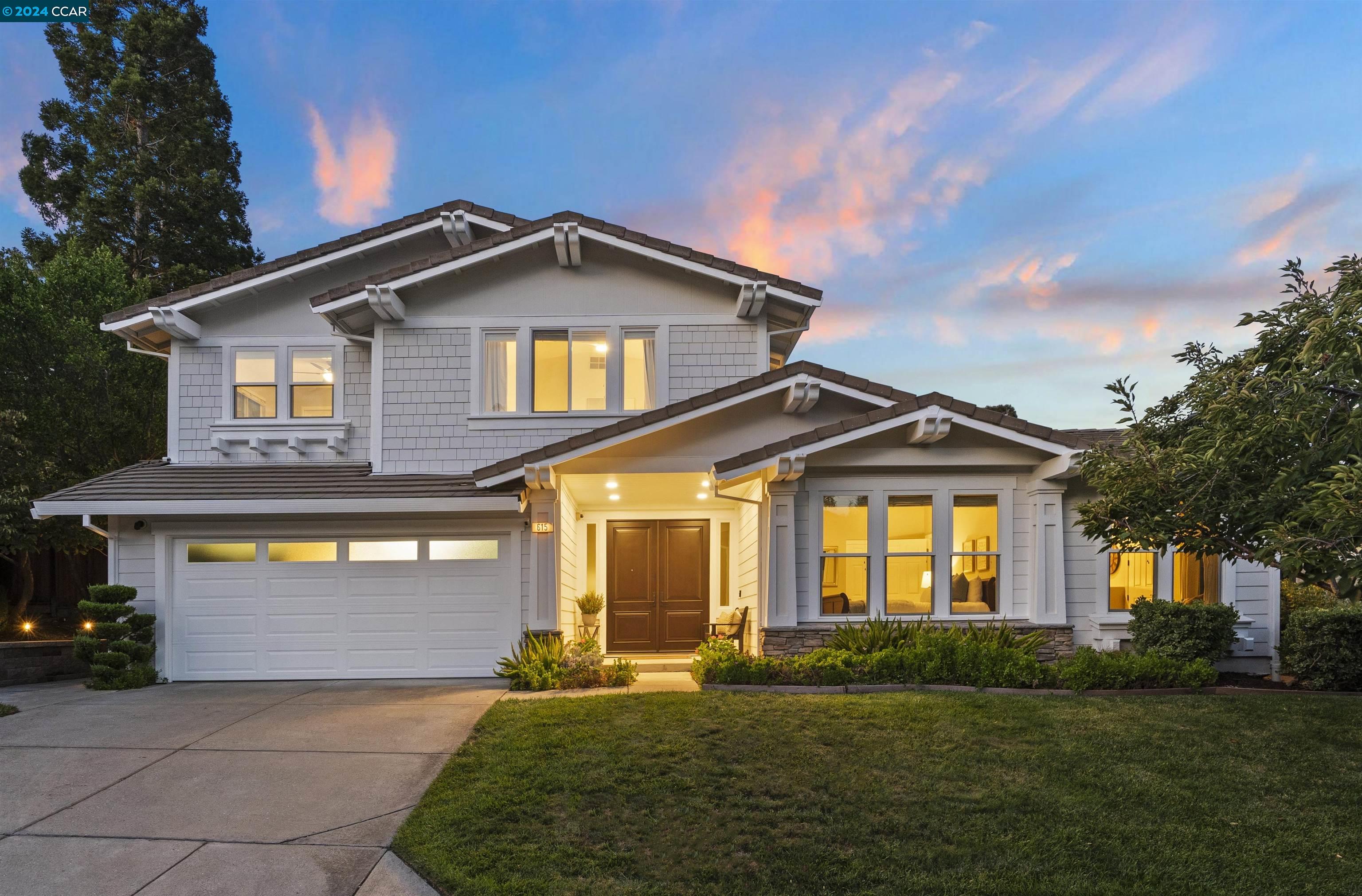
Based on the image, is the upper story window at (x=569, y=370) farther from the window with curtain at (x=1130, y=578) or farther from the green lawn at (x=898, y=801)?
the window with curtain at (x=1130, y=578)

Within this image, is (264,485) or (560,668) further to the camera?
(264,485)

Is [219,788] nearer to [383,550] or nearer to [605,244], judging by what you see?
[383,550]

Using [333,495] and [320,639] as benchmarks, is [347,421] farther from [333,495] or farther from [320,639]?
[320,639]

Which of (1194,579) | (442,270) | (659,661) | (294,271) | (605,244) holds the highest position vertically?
(605,244)

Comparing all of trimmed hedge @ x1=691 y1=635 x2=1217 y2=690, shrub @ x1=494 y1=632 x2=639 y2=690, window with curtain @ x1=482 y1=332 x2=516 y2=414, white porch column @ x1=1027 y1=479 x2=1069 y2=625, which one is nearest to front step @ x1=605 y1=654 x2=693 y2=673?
shrub @ x1=494 y1=632 x2=639 y2=690

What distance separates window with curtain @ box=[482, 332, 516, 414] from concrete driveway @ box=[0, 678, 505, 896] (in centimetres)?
421

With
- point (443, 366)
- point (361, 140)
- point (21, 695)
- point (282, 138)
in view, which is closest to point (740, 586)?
point (443, 366)

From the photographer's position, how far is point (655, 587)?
12344mm

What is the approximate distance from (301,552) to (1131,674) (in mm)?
10930

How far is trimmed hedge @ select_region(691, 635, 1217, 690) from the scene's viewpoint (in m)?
8.29

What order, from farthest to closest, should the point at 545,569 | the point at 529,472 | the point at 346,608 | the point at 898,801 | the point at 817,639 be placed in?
→ the point at 346,608 < the point at 545,569 < the point at 817,639 < the point at 529,472 < the point at 898,801

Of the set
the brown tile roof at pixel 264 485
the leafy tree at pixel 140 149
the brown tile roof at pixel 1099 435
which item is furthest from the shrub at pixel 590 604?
the leafy tree at pixel 140 149

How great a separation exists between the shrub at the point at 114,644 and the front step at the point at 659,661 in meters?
6.40

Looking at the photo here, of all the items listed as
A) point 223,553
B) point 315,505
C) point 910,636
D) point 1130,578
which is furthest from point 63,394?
point 1130,578
